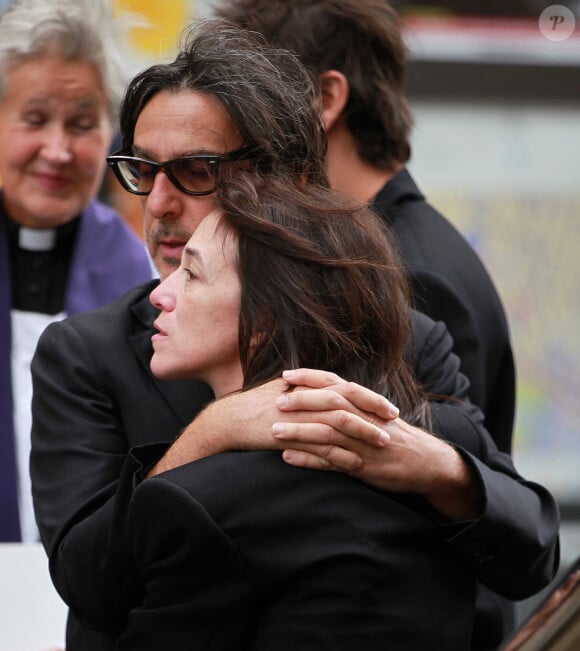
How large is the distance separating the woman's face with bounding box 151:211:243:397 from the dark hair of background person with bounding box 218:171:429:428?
0.02m

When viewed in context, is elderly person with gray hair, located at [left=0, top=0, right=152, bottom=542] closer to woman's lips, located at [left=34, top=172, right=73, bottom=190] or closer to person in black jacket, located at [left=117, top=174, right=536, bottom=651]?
woman's lips, located at [left=34, top=172, right=73, bottom=190]

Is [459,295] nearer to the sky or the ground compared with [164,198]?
nearer to the ground

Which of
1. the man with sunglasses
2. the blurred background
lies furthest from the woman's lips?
the blurred background

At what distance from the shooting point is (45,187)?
150 inches

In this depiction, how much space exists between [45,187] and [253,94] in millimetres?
1512

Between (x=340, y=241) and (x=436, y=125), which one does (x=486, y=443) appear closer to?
(x=340, y=241)

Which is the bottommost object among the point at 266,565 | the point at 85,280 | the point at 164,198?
the point at 85,280

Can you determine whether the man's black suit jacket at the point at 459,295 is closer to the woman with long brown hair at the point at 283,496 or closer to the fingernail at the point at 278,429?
the woman with long brown hair at the point at 283,496

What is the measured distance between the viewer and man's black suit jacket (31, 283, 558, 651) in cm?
205

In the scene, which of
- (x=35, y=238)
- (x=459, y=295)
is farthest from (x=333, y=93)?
(x=35, y=238)

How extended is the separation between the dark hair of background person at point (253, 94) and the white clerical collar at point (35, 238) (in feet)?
4.51

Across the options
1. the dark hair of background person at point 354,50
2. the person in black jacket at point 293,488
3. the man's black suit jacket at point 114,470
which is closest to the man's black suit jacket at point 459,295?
the dark hair of background person at point 354,50


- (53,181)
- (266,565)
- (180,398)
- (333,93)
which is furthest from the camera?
(53,181)

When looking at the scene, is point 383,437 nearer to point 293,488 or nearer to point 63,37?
point 293,488
